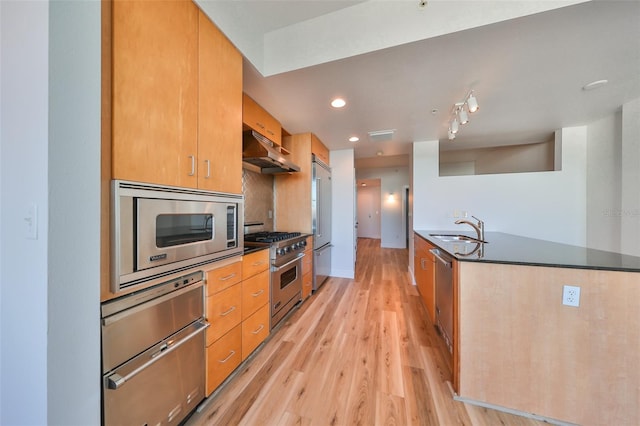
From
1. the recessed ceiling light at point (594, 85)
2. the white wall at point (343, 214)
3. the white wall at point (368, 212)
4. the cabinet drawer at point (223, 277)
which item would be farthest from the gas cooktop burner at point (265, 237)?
the white wall at point (368, 212)

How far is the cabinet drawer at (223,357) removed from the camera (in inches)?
52.8

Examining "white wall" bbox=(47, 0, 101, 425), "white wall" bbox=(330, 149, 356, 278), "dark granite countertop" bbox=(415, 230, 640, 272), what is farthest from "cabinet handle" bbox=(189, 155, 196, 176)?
"white wall" bbox=(330, 149, 356, 278)

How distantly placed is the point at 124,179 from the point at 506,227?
4450mm

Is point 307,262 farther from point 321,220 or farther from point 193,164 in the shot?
point 193,164

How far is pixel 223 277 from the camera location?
1.45 m

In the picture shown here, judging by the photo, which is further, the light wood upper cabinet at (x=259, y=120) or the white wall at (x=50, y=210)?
the light wood upper cabinet at (x=259, y=120)

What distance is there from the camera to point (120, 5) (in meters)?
0.90

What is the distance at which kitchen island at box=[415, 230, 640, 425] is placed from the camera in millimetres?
1161

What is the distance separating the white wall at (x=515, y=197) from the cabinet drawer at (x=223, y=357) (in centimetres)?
318

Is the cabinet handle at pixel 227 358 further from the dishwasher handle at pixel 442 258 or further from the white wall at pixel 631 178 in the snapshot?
the white wall at pixel 631 178

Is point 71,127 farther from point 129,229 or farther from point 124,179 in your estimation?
point 129,229

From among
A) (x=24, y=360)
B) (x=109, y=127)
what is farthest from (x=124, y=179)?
(x=24, y=360)

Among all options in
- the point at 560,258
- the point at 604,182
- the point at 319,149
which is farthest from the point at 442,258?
the point at 604,182

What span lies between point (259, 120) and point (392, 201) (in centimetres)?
553
